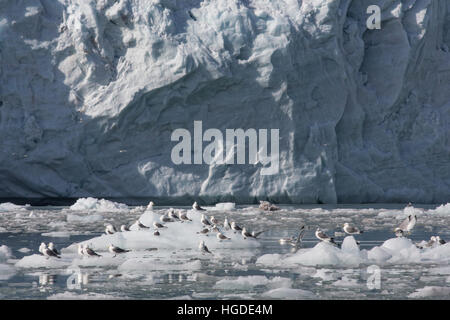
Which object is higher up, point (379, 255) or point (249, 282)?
point (379, 255)

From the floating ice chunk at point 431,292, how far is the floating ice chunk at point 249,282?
50.9 inches

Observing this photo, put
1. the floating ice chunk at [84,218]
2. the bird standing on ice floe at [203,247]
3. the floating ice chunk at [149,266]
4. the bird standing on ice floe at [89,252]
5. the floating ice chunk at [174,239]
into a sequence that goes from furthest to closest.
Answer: the floating ice chunk at [84,218]
the floating ice chunk at [174,239]
the bird standing on ice floe at [203,247]
the bird standing on ice floe at [89,252]
the floating ice chunk at [149,266]

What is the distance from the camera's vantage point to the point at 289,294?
6.71m

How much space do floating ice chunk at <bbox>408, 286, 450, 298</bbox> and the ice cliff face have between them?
14.6m

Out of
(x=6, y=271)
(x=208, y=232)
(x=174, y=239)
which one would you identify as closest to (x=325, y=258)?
(x=208, y=232)

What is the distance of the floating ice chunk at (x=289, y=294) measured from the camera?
6.65m

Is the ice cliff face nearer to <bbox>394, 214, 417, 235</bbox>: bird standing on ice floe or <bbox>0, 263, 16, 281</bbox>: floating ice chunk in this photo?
<bbox>394, 214, 417, 235</bbox>: bird standing on ice floe

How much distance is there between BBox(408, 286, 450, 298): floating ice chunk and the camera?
670 cm

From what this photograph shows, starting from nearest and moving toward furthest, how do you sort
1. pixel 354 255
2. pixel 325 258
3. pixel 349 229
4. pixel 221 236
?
pixel 325 258
pixel 354 255
pixel 221 236
pixel 349 229

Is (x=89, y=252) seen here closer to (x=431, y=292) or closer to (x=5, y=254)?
(x=5, y=254)

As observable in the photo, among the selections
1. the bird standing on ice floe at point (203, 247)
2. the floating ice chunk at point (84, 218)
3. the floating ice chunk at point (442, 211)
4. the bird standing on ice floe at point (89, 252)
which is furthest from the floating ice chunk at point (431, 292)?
the floating ice chunk at point (442, 211)

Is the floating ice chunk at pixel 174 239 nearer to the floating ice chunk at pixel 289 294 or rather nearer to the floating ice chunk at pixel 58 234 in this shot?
the floating ice chunk at pixel 58 234

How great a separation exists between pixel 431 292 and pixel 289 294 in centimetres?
134
